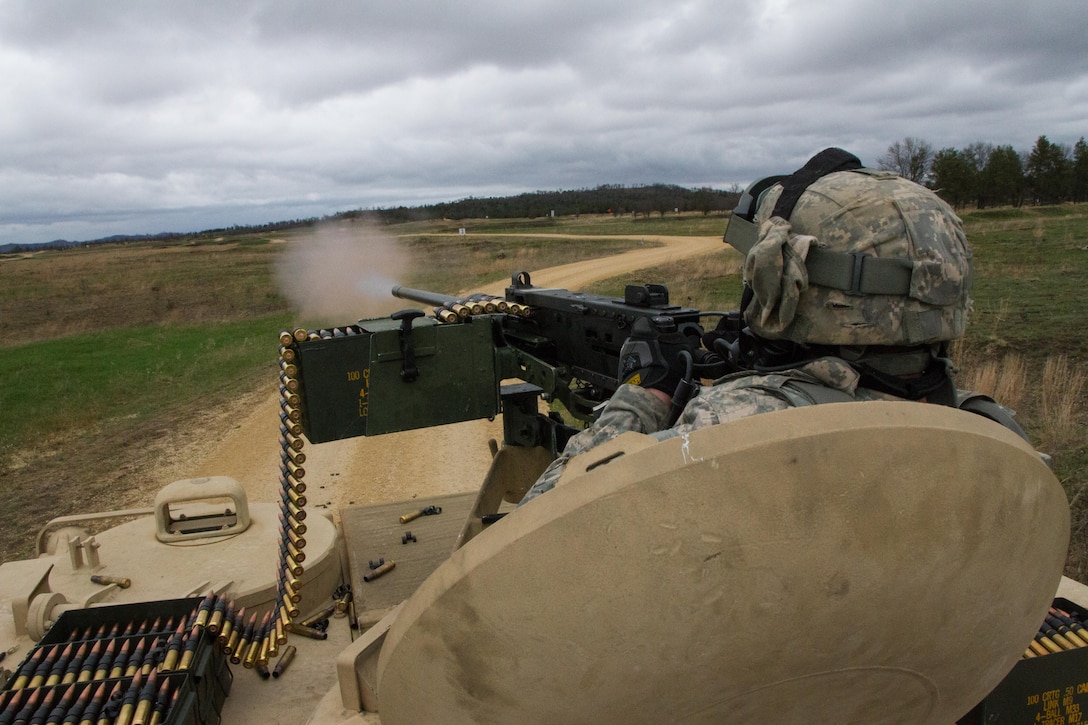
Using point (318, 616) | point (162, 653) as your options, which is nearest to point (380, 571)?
point (318, 616)

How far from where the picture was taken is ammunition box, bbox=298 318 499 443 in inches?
149

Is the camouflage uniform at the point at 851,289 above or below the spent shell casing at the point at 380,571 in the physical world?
above

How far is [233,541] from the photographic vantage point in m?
3.66

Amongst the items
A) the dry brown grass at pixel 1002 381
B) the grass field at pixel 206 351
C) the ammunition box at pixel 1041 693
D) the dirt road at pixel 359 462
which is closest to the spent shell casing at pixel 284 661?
the ammunition box at pixel 1041 693

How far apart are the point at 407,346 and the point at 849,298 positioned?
232 cm

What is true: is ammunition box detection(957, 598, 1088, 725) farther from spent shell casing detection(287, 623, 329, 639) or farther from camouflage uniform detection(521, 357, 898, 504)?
spent shell casing detection(287, 623, 329, 639)

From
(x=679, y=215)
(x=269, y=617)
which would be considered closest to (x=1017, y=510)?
(x=269, y=617)

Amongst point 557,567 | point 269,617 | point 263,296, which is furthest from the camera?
point 263,296

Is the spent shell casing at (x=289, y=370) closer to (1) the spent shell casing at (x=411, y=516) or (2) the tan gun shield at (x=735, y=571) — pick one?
(1) the spent shell casing at (x=411, y=516)

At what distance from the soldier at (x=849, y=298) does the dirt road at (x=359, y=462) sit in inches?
240

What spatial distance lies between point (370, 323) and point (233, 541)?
3.89 feet

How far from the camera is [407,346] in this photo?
385 cm

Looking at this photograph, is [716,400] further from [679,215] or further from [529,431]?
[679,215]

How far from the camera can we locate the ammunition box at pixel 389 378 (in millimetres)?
3777
